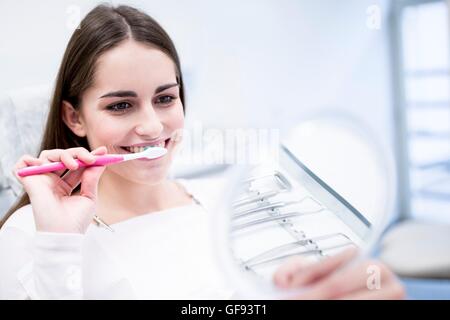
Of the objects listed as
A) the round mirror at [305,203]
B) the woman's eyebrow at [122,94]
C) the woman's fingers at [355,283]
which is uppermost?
the woman's eyebrow at [122,94]

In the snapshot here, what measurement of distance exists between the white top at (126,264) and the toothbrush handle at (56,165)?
85 mm

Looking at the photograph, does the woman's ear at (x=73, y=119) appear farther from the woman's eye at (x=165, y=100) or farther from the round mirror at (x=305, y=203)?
the round mirror at (x=305, y=203)

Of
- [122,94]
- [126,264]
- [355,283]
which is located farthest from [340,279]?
[122,94]

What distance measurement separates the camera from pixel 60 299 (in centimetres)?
71

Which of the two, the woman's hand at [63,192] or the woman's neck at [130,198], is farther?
the woman's neck at [130,198]

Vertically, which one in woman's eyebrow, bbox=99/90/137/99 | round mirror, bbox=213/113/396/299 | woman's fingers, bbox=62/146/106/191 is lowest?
round mirror, bbox=213/113/396/299

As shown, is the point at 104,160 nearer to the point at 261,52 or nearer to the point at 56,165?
the point at 56,165

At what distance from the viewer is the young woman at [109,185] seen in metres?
Answer: 0.70

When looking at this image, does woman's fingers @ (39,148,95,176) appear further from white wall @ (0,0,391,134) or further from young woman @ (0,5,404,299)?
white wall @ (0,0,391,134)

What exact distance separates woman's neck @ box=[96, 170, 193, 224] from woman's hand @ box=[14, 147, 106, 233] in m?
0.05

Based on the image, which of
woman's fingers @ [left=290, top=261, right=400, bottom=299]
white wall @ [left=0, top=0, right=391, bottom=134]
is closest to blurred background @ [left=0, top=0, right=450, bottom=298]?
white wall @ [left=0, top=0, right=391, bottom=134]

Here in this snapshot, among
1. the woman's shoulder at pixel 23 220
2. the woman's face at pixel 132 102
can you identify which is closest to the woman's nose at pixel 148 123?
the woman's face at pixel 132 102

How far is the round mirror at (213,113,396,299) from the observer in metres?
0.70
